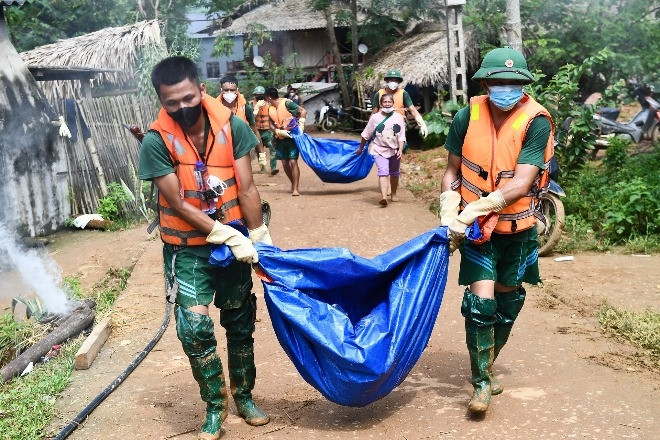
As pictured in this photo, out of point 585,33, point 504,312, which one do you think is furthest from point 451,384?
point 585,33

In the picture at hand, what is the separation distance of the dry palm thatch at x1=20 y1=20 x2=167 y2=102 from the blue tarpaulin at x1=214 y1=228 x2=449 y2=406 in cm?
951

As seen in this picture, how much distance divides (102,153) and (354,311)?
8.88 metres

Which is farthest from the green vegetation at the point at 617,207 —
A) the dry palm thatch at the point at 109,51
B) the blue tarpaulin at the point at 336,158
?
the dry palm thatch at the point at 109,51

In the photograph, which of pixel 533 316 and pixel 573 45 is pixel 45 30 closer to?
pixel 573 45

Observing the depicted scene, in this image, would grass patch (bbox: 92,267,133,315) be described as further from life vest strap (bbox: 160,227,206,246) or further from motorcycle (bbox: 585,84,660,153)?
motorcycle (bbox: 585,84,660,153)

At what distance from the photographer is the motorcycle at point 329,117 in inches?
925

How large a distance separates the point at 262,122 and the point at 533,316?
347 inches

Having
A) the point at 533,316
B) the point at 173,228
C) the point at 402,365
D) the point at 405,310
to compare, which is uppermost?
the point at 173,228

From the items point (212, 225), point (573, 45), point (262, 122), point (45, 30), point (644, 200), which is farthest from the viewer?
point (45, 30)

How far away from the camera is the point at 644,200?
8.41m

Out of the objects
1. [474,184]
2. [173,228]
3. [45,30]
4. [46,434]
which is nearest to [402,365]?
[474,184]

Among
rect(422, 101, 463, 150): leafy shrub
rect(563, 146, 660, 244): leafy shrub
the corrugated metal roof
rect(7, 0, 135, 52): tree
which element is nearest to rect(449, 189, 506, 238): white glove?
rect(563, 146, 660, 244): leafy shrub

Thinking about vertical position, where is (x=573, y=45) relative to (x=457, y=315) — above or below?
above

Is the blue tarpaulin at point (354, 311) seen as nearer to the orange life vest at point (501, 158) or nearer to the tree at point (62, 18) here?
the orange life vest at point (501, 158)
